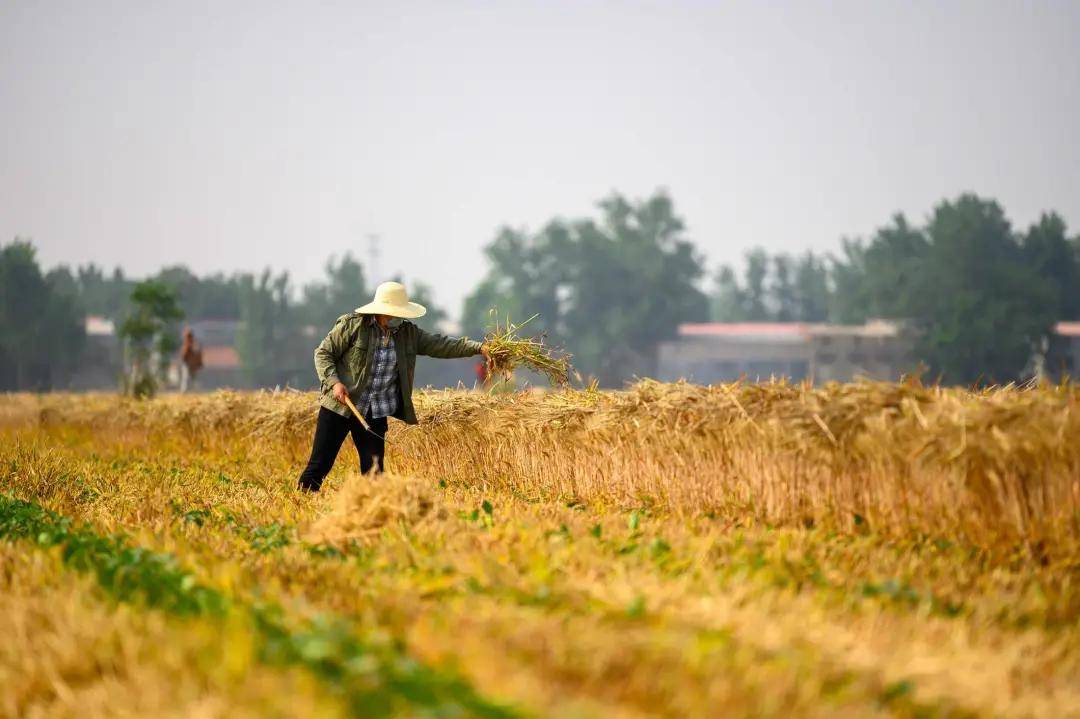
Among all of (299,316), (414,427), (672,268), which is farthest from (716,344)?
(414,427)

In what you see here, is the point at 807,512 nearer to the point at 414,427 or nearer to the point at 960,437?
the point at 960,437

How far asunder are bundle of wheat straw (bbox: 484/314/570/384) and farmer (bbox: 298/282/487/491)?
29.0 inches

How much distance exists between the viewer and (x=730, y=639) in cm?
433

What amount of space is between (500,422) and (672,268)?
79669 mm

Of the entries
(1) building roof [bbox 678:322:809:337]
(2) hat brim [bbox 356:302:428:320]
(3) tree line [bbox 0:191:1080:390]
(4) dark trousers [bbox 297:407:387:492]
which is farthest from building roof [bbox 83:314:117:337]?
(2) hat brim [bbox 356:302:428:320]

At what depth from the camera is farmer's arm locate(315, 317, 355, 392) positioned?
31.1 ft

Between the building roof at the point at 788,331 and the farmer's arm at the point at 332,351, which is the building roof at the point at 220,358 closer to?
the building roof at the point at 788,331

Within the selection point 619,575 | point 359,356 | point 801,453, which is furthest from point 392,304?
point 619,575

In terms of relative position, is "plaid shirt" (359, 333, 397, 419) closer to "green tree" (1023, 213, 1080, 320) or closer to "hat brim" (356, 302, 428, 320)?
"hat brim" (356, 302, 428, 320)

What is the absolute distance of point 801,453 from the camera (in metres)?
7.15

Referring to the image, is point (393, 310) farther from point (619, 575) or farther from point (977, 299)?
point (977, 299)

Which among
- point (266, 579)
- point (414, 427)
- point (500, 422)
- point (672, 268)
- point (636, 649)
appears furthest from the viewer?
point (672, 268)

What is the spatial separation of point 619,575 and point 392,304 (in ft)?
15.5

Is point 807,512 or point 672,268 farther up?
point 672,268
